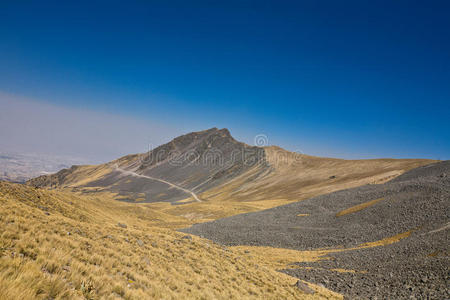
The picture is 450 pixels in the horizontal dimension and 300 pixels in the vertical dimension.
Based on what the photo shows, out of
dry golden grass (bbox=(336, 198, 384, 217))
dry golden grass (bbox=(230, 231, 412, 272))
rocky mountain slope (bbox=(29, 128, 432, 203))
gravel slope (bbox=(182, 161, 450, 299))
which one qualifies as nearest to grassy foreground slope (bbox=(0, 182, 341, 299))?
gravel slope (bbox=(182, 161, 450, 299))

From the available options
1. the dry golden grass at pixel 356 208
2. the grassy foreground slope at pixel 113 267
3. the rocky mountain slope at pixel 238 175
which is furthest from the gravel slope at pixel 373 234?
the rocky mountain slope at pixel 238 175

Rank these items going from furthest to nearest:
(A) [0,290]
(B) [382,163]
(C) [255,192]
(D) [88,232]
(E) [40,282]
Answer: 1. (C) [255,192]
2. (B) [382,163]
3. (D) [88,232]
4. (E) [40,282]
5. (A) [0,290]

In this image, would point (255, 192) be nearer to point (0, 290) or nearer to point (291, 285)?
point (291, 285)

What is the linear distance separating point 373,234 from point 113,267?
27500mm

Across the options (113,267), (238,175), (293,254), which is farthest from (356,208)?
(238,175)

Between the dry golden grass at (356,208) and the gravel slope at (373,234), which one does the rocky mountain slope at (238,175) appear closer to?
the gravel slope at (373,234)

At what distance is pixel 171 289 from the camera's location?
912cm

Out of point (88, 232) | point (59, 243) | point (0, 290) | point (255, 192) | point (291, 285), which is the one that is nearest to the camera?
point (0, 290)

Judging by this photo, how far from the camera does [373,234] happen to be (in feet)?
85.2

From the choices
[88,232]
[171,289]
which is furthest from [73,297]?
[88,232]

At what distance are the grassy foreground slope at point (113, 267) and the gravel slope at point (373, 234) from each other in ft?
13.2

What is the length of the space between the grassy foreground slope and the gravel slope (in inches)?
159

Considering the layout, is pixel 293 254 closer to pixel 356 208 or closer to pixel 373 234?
pixel 373 234

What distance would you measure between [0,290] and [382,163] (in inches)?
4121
